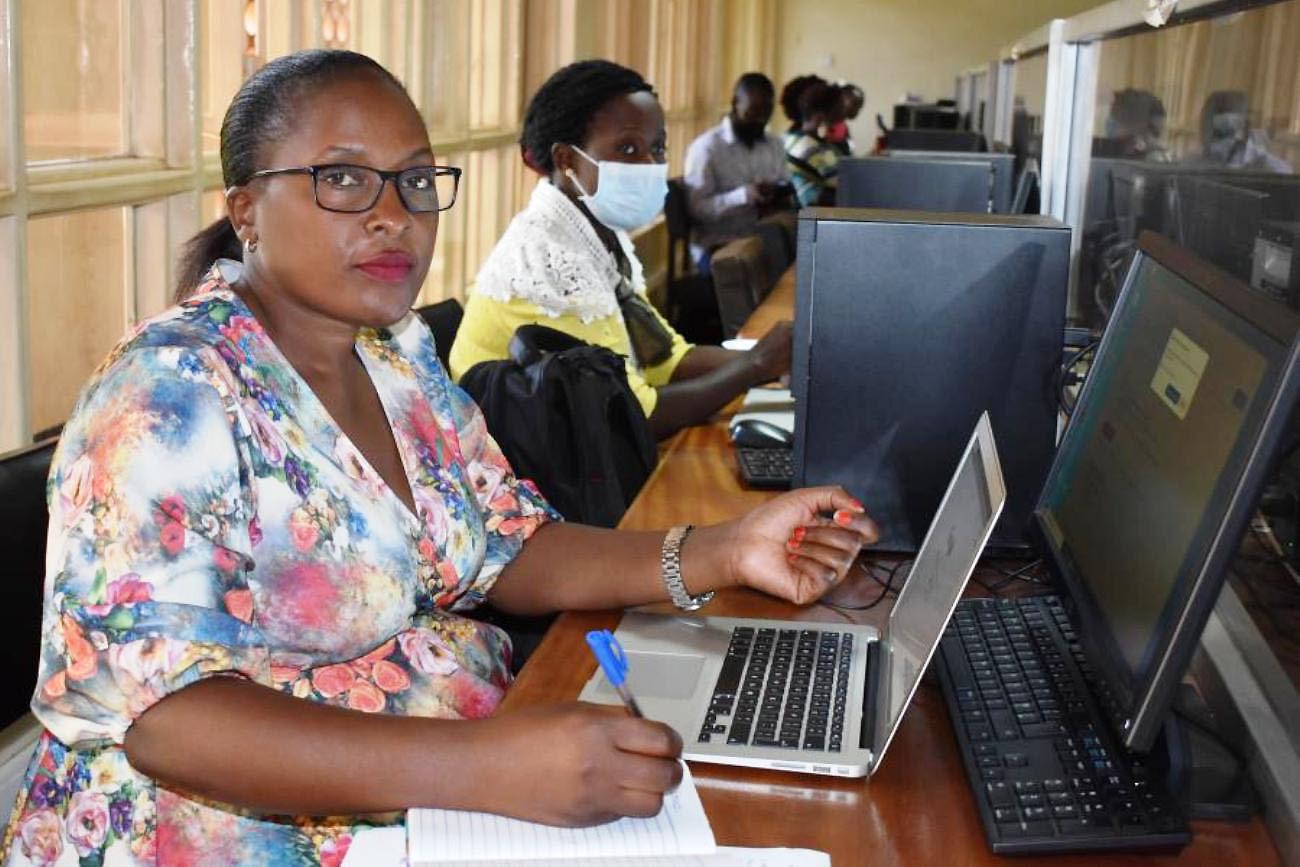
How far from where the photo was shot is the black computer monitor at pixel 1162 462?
90 cm

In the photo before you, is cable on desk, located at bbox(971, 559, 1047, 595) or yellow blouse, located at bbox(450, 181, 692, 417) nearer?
cable on desk, located at bbox(971, 559, 1047, 595)

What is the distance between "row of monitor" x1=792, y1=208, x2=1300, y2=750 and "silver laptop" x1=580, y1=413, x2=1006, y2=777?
11 cm

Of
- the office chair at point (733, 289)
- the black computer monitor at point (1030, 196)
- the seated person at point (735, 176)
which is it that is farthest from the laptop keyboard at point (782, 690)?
the seated person at point (735, 176)

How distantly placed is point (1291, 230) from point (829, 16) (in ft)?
37.7

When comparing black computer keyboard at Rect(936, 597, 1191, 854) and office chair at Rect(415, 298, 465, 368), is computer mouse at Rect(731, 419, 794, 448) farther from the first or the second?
black computer keyboard at Rect(936, 597, 1191, 854)

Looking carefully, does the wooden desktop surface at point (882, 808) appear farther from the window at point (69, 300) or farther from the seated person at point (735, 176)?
the seated person at point (735, 176)

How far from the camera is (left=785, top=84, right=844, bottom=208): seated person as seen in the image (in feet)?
23.2

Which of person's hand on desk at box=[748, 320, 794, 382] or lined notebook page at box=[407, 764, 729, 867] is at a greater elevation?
person's hand on desk at box=[748, 320, 794, 382]

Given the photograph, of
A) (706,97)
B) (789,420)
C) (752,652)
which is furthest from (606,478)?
(706,97)

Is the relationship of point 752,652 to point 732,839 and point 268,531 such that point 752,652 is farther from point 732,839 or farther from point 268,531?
point 268,531

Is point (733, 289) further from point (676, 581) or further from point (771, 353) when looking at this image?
point (676, 581)

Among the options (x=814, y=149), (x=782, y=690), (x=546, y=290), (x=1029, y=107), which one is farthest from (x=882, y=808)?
(x=814, y=149)

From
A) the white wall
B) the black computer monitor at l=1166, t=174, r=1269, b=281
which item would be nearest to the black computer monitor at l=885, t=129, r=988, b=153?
the black computer monitor at l=1166, t=174, r=1269, b=281

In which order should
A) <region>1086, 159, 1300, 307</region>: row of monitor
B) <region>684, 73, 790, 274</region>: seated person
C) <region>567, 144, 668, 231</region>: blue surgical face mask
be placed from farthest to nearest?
<region>684, 73, 790, 274</region>: seated person → <region>567, 144, 668, 231</region>: blue surgical face mask → <region>1086, 159, 1300, 307</region>: row of monitor
